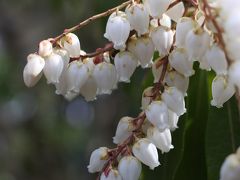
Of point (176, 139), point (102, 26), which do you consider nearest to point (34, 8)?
point (102, 26)

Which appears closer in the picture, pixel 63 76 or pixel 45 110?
pixel 63 76

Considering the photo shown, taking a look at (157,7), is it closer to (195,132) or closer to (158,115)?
(158,115)

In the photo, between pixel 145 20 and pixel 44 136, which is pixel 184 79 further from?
pixel 44 136

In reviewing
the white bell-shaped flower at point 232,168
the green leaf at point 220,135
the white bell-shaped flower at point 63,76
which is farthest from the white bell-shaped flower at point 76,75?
the white bell-shaped flower at point 232,168

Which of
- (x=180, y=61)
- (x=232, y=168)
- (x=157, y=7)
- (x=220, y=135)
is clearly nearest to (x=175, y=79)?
(x=180, y=61)

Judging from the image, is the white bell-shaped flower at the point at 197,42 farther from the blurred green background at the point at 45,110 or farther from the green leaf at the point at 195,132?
the blurred green background at the point at 45,110

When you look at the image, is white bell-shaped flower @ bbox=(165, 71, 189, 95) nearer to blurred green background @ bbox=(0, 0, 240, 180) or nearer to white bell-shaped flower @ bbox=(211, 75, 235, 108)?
white bell-shaped flower @ bbox=(211, 75, 235, 108)
